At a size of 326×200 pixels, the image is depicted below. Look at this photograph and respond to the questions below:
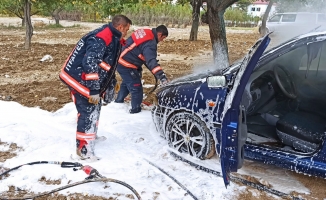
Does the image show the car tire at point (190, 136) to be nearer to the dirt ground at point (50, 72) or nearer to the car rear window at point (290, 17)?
the dirt ground at point (50, 72)

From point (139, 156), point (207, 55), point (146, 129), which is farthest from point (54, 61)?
point (139, 156)

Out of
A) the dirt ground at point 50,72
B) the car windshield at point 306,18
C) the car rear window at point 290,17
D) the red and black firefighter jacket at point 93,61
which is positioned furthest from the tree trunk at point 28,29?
the car rear window at point 290,17

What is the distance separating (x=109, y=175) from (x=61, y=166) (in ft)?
1.85

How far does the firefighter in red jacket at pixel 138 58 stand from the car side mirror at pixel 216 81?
5.15 ft

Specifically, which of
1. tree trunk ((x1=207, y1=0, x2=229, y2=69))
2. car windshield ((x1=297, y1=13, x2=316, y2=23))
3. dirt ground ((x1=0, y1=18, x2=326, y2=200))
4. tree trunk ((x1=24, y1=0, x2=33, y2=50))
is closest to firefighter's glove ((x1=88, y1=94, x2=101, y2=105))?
dirt ground ((x1=0, y1=18, x2=326, y2=200))

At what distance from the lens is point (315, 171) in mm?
3447

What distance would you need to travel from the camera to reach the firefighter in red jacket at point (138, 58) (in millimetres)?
5648

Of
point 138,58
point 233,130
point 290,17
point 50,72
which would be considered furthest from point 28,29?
point 290,17

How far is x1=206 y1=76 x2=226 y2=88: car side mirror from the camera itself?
3884 millimetres

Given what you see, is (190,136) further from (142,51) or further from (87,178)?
(142,51)

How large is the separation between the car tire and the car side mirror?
441mm

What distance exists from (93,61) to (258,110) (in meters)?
2.04

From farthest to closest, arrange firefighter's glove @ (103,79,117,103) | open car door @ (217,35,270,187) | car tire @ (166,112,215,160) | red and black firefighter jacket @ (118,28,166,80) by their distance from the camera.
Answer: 1. red and black firefighter jacket @ (118,28,166,80)
2. firefighter's glove @ (103,79,117,103)
3. car tire @ (166,112,215,160)
4. open car door @ (217,35,270,187)

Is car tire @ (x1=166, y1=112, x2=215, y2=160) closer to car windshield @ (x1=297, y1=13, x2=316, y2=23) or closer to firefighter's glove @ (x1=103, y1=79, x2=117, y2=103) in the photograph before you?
firefighter's glove @ (x1=103, y1=79, x2=117, y2=103)
